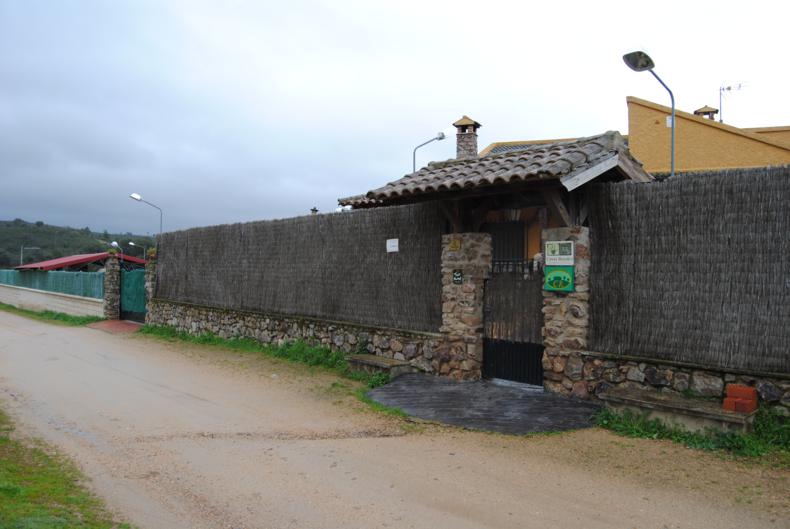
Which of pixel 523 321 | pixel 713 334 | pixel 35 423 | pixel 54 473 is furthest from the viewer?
pixel 523 321

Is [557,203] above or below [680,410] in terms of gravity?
above

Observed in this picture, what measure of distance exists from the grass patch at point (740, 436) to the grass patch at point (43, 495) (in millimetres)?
5314

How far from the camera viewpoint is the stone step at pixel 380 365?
375 inches

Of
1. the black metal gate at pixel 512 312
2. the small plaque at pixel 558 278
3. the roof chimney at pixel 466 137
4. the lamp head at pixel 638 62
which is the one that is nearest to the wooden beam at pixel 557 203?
the small plaque at pixel 558 278

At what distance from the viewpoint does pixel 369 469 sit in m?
5.58

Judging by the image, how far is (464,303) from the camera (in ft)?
29.6

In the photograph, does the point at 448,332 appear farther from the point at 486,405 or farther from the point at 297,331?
the point at 297,331

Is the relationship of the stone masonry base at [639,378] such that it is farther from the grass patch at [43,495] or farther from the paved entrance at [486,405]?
the grass patch at [43,495]

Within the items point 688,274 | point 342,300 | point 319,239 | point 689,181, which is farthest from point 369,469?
point 319,239

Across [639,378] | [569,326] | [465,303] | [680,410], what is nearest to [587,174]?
[569,326]

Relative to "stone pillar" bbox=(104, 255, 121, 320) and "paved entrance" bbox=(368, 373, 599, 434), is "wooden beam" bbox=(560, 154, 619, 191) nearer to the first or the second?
"paved entrance" bbox=(368, 373, 599, 434)

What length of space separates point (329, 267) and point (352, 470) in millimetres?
6783

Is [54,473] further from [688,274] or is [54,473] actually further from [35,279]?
[35,279]

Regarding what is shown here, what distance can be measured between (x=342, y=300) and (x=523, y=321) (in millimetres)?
4251
